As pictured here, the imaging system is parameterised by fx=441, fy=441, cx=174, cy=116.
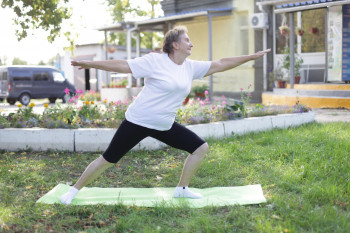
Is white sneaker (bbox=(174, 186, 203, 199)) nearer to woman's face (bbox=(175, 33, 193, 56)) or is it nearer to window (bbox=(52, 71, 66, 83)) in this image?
woman's face (bbox=(175, 33, 193, 56))

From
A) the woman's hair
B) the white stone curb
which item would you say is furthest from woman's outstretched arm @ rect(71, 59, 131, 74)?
the white stone curb

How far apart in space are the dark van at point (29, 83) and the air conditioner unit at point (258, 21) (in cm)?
1037

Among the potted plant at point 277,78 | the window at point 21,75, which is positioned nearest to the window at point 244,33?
the potted plant at point 277,78

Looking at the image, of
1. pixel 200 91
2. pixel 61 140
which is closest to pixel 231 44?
pixel 200 91

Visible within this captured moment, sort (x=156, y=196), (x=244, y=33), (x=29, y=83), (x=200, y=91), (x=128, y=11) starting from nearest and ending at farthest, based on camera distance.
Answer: (x=156, y=196) < (x=200, y=91) < (x=244, y=33) < (x=29, y=83) < (x=128, y=11)

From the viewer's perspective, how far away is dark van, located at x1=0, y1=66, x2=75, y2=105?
22.1m

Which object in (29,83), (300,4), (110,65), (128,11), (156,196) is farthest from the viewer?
(128,11)

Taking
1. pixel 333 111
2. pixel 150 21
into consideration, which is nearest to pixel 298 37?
pixel 333 111

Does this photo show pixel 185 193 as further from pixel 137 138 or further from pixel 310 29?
pixel 310 29

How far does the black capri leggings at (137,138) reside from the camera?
473 centimetres

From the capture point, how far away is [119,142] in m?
4.74

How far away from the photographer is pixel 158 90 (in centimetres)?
465

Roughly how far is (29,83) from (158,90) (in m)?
19.7

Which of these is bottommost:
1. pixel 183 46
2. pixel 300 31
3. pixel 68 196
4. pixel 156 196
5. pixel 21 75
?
pixel 156 196
